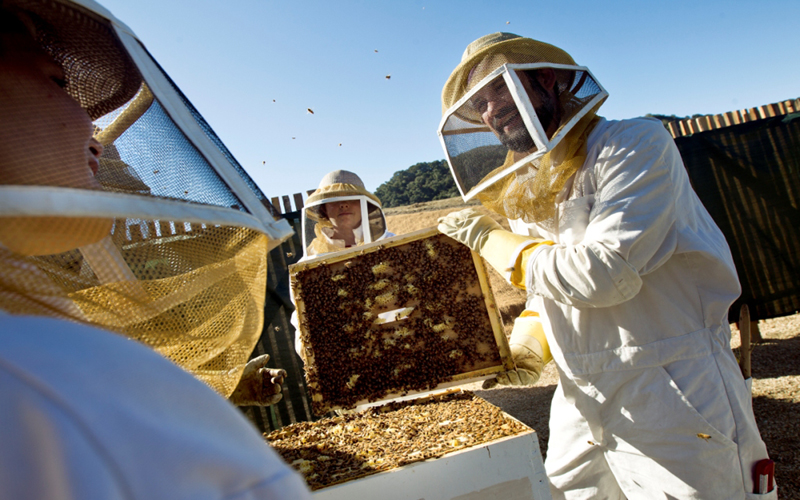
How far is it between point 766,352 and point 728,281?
5549 millimetres

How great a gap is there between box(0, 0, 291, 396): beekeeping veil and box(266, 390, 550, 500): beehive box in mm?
909

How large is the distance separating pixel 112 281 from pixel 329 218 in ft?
12.2

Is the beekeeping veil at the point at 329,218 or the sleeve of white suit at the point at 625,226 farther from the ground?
the beekeeping veil at the point at 329,218

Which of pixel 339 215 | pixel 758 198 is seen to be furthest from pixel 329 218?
pixel 758 198

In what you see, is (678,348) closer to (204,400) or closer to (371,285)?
(371,285)

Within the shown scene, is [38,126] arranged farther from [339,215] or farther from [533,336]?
[339,215]

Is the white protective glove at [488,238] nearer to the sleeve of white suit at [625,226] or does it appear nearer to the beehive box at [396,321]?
the beehive box at [396,321]

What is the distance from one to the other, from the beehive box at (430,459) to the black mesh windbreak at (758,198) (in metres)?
6.09

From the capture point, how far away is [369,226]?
14.7ft

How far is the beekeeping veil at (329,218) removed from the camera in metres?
4.25

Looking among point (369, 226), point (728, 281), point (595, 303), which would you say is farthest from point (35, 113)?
point (369, 226)

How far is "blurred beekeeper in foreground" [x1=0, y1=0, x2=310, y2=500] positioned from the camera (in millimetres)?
429

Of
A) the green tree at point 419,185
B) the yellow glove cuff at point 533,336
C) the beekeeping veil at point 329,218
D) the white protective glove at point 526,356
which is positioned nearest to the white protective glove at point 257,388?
the white protective glove at point 526,356

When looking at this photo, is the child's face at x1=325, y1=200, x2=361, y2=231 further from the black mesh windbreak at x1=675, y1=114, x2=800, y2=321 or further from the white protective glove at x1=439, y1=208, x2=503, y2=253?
the black mesh windbreak at x1=675, y1=114, x2=800, y2=321
